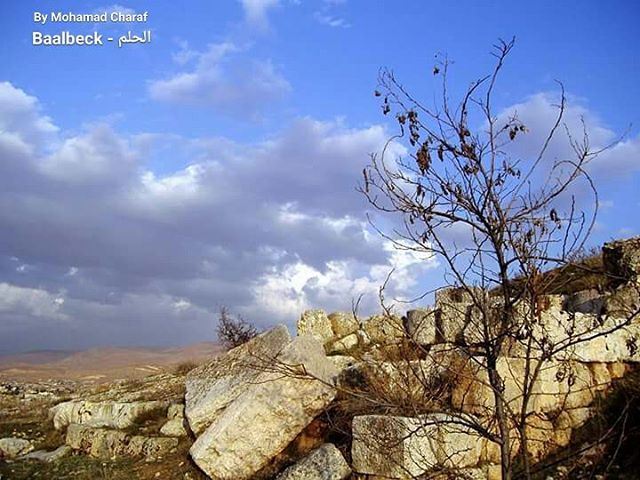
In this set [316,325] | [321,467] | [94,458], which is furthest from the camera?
[316,325]

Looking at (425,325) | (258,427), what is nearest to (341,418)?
(258,427)

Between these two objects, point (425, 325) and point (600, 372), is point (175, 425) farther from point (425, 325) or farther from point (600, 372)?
point (600, 372)

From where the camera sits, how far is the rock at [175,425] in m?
11.5

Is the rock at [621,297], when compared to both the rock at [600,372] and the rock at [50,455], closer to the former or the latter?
the rock at [600,372]

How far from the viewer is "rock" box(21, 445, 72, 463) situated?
11859 mm

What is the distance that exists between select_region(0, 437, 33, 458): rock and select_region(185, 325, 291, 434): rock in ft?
12.5

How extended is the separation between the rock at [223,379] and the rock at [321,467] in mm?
1504

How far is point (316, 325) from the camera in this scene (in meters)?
15.9

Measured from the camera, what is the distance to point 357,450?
8.32 meters

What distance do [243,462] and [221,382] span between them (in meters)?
1.92

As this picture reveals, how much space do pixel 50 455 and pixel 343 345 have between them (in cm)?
639

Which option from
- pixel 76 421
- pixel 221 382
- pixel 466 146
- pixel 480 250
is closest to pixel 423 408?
pixel 480 250

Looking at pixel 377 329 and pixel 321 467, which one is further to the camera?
pixel 377 329

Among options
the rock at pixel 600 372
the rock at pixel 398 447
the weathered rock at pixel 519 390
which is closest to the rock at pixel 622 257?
the rock at pixel 600 372
